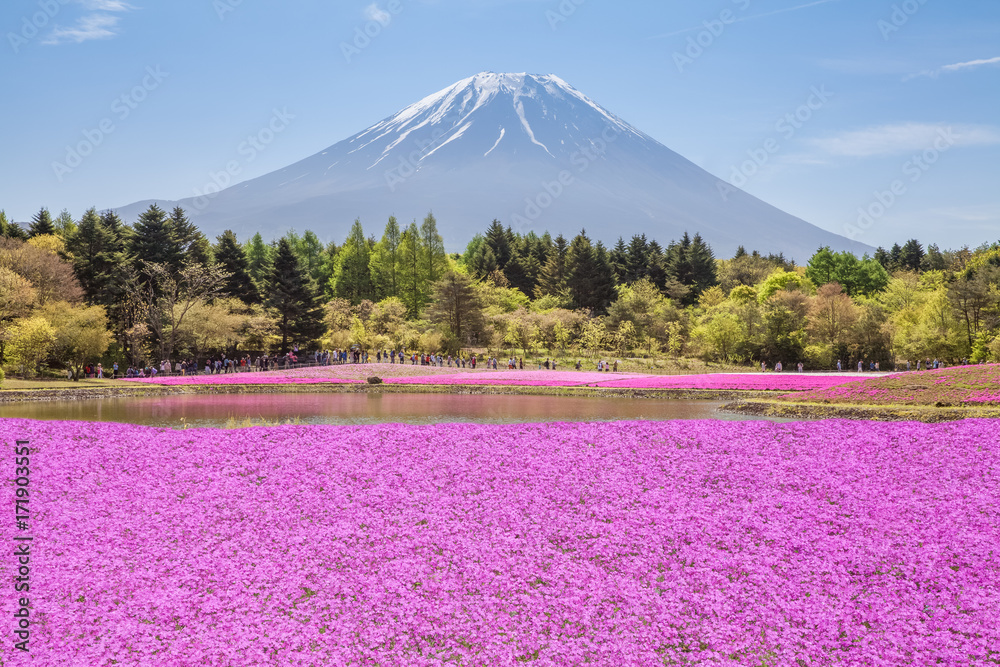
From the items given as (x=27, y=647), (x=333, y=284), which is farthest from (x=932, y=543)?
(x=333, y=284)

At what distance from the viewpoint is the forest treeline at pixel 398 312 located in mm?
54312

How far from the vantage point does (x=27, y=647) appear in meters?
7.00

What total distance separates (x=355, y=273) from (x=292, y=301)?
35.2m

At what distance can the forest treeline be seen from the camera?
54.3m

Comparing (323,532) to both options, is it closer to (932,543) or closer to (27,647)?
(27,647)

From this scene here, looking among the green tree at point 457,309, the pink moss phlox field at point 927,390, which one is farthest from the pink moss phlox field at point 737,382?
the green tree at point 457,309

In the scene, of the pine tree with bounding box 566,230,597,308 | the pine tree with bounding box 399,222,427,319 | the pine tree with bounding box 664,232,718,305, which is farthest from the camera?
the pine tree with bounding box 399,222,427,319

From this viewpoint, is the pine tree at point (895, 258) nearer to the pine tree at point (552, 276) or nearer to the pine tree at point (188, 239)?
the pine tree at point (552, 276)

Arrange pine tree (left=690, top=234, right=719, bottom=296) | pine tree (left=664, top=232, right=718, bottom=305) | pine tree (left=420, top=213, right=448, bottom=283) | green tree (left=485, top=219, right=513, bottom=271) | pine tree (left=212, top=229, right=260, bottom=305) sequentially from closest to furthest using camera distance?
pine tree (left=212, top=229, right=260, bottom=305) → pine tree (left=664, top=232, right=718, bottom=305) → pine tree (left=690, top=234, right=719, bottom=296) → pine tree (left=420, top=213, right=448, bottom=283) → green tree (left=485, top=219, right=513, bottom=271)

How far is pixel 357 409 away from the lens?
28781 millimetres

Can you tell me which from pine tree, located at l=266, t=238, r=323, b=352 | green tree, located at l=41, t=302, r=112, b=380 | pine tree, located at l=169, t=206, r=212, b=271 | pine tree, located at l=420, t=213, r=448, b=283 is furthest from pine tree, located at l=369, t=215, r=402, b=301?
green tree, located at l=41, t=302, r=112, b=380

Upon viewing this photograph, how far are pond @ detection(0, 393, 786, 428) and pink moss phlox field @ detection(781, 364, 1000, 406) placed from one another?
5.00 meters

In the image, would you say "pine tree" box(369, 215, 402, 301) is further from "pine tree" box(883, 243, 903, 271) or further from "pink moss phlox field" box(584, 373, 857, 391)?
"pine tree" box(883, 243, 903, 271)

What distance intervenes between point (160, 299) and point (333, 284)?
41756 mm
